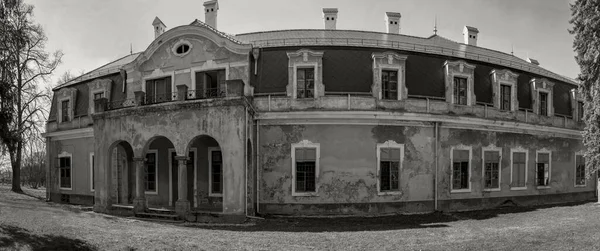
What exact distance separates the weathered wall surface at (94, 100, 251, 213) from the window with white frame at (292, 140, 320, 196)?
3.19 m

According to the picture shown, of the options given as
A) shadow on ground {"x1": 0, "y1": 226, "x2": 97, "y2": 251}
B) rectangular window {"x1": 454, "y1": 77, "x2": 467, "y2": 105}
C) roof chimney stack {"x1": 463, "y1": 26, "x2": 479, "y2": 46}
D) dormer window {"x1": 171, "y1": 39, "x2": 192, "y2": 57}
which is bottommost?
shadow on ground {"x1": 0, "y1": 226, "x2": 97, "y2": 251}

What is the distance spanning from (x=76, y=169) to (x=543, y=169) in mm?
29704

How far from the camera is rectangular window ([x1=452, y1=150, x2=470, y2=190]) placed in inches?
808

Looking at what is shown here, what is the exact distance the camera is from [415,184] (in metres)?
19.3

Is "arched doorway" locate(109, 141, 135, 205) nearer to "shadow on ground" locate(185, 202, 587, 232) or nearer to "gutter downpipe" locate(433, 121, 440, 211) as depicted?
"shadow on ground" locate(185, 202, 587, 232)

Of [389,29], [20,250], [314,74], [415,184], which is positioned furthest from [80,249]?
[389,29]

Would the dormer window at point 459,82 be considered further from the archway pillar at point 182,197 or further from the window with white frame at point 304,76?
the archway pillar at point 182,197

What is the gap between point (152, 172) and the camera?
851 inches

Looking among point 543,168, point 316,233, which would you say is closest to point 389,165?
point 316,233

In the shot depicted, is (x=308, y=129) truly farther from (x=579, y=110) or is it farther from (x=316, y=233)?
(x=579, y=110)

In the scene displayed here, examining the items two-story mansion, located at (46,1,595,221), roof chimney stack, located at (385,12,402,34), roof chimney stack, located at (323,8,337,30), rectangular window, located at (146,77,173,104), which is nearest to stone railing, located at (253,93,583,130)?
two-story mansion, located at (46,1,595,221)

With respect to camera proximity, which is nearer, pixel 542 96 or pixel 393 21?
pixel 542 96

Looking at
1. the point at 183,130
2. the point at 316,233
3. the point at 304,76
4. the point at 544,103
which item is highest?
the point at 304,76

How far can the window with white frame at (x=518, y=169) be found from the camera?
74.5 ft
